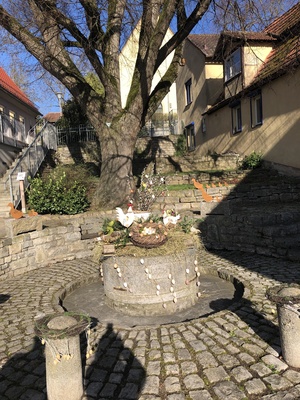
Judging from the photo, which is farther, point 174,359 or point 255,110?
point 255,110

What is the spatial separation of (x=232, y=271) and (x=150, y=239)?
7.85 ft

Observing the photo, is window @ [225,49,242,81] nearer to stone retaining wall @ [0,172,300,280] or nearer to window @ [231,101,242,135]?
window @ [231,101,242,135]

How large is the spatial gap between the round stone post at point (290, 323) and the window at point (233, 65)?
15859 mm

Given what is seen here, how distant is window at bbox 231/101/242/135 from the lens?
1722 cm

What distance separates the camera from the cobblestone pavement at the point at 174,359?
2.93m

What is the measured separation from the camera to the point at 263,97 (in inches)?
585

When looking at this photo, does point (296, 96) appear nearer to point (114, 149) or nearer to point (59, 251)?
point (114, 149)

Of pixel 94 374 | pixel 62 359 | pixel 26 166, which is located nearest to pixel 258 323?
pixel 94 374

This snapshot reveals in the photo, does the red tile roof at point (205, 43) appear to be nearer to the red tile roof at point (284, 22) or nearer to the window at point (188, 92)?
the window at point (188, 92)

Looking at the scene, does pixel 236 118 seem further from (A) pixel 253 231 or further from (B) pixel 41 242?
(B) pixel 41 242

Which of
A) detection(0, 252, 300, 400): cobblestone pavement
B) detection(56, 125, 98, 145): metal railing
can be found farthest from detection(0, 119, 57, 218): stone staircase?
detection(0, 252, 300, 400): cobblestone pavement

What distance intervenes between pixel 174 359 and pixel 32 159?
1334 cm

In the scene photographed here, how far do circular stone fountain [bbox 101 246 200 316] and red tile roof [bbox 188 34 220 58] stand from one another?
18.5 meters

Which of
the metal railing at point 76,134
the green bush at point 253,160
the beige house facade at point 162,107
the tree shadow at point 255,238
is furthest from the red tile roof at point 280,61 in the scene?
the metal railing at point 76,134
